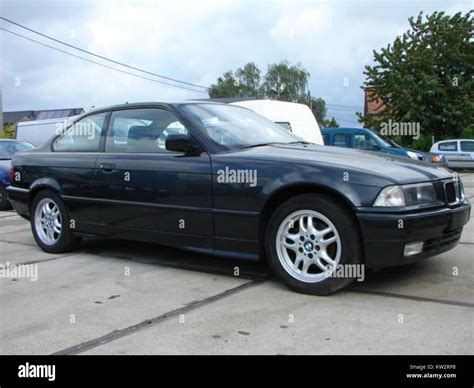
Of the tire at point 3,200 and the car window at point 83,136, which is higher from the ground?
the car window at point 83,136

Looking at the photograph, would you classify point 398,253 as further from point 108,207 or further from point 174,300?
point 108,207

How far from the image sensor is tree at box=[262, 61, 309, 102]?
62.0 m

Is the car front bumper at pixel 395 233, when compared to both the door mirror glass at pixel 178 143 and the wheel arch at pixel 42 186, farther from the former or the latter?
the wheel arch at pixel 42 186

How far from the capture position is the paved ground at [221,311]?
3.22m

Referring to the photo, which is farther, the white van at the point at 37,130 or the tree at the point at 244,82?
the tree at the point at 244,82

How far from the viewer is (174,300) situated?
4.12 meters

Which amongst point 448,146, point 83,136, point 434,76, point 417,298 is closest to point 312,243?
point 417,298

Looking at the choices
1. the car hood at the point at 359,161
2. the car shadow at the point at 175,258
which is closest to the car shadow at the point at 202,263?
the car shadow at the point at 175,258

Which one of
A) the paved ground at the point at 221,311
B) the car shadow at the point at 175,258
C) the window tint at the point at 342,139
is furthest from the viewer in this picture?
the window tint at the point at 342,139

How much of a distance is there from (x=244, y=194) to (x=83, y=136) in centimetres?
227

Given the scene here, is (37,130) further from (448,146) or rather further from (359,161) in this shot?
(448,146)

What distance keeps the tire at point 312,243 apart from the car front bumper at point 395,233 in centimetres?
10

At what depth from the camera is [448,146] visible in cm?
→ 2223
